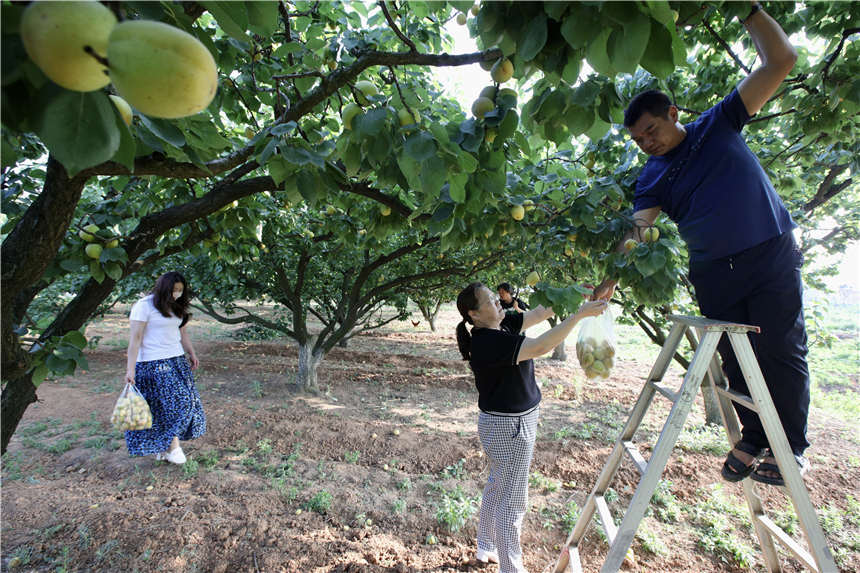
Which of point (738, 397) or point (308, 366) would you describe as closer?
point (738, 397)

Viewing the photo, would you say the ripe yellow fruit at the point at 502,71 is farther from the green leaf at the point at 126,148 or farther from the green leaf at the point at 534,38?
the green leaf at the point at 126,148

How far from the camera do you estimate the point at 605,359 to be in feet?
8.53

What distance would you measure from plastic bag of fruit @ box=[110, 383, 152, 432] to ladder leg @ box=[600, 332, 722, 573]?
362cm

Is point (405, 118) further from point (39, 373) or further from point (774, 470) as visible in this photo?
point (774, 470)

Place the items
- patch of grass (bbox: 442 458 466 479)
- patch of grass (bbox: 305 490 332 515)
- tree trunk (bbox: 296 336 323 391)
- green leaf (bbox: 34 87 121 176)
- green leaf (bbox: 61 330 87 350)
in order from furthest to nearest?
tree trunk (bbox: 296 336 323 391) → patch of grass (bbox: 442 458 466 479) → patch of grass (bbox: 305 490 332 515) → green leaf (bbox: 61 330 87 350) → green leaf (bbox: 34 87 121 176)

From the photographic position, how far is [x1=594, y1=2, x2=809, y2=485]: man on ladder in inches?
63.9

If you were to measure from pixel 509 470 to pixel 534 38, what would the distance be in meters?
2.55

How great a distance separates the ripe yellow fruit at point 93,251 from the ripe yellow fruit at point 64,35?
1.86 metres

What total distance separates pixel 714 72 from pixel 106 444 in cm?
712

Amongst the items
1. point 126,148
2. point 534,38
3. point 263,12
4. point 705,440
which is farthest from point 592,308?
point 705,440

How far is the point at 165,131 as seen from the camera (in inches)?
40.6

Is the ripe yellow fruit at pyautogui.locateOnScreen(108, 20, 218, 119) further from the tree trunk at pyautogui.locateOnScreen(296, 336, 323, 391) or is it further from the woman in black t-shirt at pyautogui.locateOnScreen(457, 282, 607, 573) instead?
the tree trunk at pyautogui.locateOnScreen(296, 336, 323, 391)

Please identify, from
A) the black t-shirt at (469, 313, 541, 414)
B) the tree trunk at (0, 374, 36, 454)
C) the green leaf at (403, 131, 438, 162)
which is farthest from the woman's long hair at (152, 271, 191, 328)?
the green leaf at (403, 131, 438, 162)

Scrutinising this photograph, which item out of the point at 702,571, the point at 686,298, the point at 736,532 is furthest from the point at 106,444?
the point at 686,298
